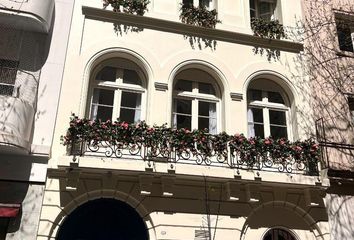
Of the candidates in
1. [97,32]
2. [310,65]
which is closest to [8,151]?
[97,32]

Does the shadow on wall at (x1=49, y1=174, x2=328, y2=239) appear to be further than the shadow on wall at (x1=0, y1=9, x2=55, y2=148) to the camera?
Yes

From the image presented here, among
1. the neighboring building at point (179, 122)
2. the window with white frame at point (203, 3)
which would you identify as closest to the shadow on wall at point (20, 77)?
the neighboring building at point (179, 122)

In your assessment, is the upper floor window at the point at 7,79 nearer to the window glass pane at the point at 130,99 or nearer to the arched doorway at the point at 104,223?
the window glass pane at the point at 130,99

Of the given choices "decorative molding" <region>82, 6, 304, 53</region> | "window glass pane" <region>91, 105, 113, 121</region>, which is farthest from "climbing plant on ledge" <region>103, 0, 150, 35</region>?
"window glass pane" <region>91, 105, 113, 121</region>

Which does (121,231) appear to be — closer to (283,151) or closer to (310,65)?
(283,151)

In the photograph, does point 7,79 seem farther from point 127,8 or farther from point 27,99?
point 127,8

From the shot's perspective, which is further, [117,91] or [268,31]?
[268,31]

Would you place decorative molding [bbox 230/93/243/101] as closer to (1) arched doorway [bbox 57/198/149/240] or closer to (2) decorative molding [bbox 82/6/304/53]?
(2) decorative molding [bbox 82/6/304/53]

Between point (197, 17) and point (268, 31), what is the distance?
263 cm

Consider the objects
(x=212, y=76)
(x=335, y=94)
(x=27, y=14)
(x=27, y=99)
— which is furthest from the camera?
(x=335, y=94)

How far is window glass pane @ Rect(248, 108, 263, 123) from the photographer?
37.8ft

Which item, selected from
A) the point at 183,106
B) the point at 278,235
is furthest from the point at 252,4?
the point at 278,235

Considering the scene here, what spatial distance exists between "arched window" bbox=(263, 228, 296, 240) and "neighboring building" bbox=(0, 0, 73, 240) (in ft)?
20.6

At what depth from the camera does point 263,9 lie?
13.4 m
